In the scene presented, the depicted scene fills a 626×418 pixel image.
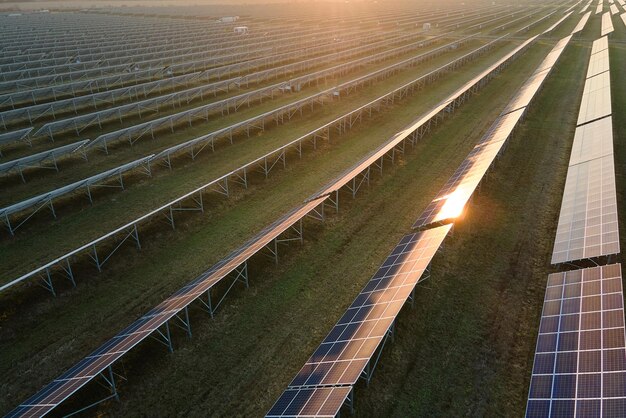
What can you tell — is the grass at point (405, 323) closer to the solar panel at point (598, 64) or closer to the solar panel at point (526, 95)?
the solar panel at point (526, 95)

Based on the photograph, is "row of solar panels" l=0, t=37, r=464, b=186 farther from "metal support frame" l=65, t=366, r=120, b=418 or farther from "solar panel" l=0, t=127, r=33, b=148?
"metal support frame" l=65, t=366, r=120, b=418

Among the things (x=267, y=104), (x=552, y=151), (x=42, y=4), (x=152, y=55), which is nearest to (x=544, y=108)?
(x=552, y=151)

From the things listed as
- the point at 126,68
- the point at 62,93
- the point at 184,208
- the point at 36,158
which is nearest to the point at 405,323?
the point at 184,208

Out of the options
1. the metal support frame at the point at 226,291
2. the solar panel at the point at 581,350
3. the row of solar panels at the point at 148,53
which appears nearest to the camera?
the solar panel at the point at 581,350

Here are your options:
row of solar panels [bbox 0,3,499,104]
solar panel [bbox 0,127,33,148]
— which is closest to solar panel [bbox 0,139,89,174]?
solar panel [bbox 0,127,33,148]

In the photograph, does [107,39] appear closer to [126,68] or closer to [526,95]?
[126,68]

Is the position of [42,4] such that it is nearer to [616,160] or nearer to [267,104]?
[267,104]

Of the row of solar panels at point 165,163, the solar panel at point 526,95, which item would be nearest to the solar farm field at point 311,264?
the row of solar panels at point 165,163
